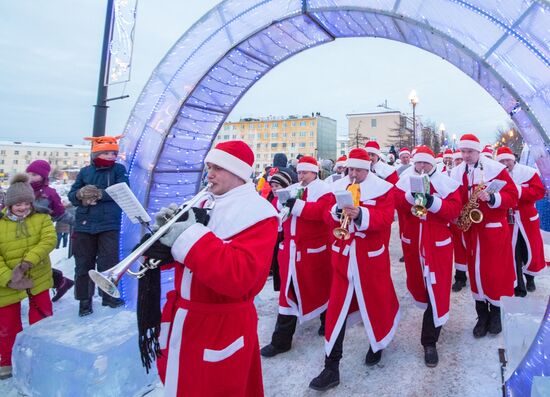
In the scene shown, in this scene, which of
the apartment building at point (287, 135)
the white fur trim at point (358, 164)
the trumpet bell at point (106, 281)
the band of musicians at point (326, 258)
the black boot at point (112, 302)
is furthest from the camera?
the apartment building at point (287, 135)

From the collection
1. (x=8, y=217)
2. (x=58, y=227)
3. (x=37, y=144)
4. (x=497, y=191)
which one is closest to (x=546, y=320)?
(x=497, y=191)

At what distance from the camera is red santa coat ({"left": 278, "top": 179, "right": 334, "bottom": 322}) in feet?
12.3

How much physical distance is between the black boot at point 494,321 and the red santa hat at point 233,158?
332cm

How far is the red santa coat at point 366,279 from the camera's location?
3.20 metres

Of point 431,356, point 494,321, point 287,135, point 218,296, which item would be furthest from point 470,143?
point 287,135

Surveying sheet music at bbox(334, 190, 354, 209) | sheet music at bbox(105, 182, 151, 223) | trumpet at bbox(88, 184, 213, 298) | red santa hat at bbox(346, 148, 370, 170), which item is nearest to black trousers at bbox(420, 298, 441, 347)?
sheet music at bbox(334, 190, 354, 209)

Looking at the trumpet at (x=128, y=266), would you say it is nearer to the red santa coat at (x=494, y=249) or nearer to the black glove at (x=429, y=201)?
the black glove at (x=429, y=201)

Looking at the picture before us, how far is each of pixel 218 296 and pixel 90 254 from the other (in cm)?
284

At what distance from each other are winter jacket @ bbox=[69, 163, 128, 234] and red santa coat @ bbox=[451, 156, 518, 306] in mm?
3954

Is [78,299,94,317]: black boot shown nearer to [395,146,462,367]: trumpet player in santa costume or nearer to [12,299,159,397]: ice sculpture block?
[12,299,159,397]: ice sculpture block

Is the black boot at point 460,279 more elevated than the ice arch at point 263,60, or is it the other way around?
the ice arch at point 263,60

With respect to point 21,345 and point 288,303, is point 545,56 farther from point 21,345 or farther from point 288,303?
point 21,345

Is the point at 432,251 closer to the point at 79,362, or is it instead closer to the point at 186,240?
the point at 186,240

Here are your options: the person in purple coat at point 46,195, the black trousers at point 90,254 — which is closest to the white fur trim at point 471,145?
the black trousers at point 90,254
